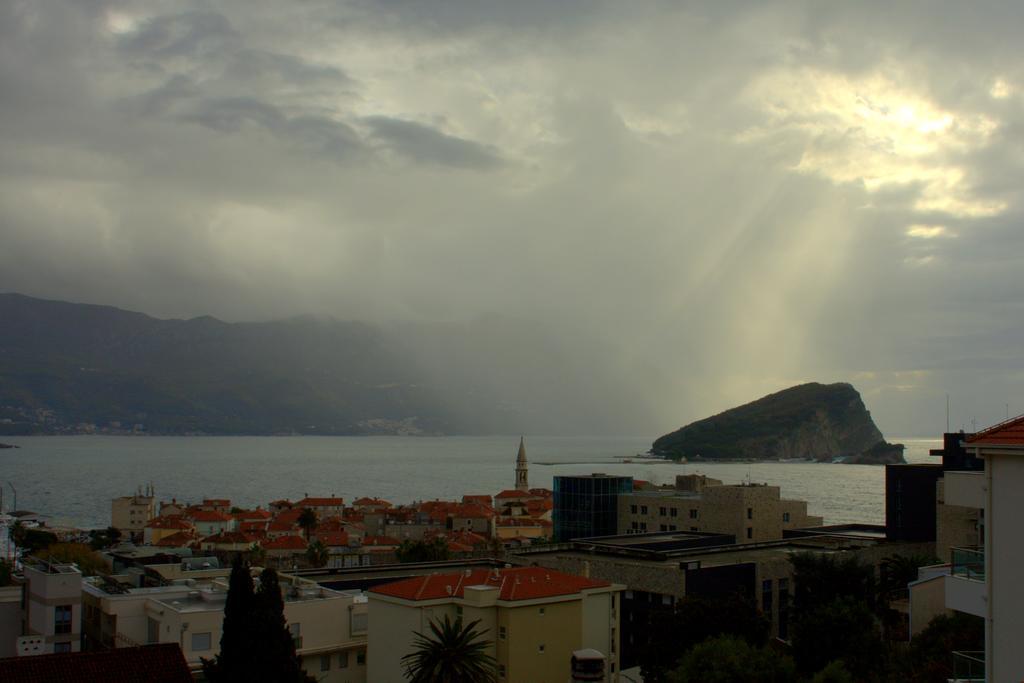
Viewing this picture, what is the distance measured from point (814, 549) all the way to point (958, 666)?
45053mm

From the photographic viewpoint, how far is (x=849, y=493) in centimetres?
19025

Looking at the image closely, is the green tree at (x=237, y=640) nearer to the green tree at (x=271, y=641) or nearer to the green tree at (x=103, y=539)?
the green tree at (x=271, y=641)

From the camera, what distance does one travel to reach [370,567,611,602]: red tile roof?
96.6 feet

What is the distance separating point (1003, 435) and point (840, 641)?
23283mm

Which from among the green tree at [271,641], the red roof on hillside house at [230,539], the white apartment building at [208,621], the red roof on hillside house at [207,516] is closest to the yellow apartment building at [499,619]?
the white apartment building at [208,621]

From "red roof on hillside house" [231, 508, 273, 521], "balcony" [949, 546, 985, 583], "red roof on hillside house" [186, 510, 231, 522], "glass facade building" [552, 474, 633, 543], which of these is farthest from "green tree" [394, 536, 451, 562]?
"balcony" [949, 546, 985, 583]

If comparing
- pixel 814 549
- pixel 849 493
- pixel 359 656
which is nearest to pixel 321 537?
pixel 814 549

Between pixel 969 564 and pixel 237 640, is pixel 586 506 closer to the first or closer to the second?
pixel 237 640

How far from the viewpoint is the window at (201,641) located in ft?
91.1

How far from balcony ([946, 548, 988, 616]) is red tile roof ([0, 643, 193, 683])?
58.0 ft

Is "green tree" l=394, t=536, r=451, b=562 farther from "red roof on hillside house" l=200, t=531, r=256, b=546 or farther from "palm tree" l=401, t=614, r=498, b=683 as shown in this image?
"palm tree" l=401, t=614, r=498, b=683

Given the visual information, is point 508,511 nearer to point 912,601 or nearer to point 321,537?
point 321,537

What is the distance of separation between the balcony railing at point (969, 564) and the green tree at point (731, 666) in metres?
15.2

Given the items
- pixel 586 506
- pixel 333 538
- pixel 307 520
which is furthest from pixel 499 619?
pixel 307 520
